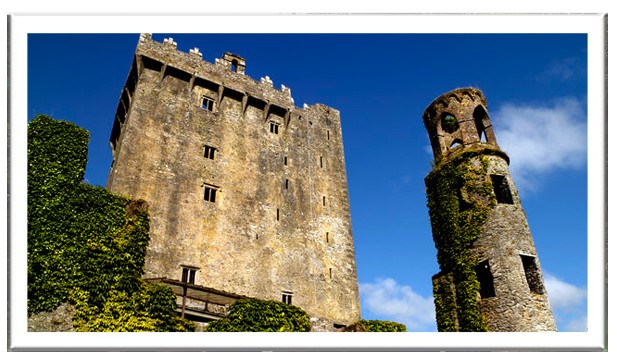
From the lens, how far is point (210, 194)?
26.6m

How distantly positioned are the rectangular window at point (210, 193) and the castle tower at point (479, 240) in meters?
11.4

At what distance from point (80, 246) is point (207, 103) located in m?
14.6

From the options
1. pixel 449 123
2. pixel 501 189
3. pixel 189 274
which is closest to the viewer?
pixel 501 189

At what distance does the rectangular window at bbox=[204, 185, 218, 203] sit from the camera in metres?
26.4

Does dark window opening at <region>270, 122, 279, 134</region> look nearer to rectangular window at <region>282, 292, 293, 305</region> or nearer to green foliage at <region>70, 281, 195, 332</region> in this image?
rectangular window at <region>282, 292, 293, 305</region>

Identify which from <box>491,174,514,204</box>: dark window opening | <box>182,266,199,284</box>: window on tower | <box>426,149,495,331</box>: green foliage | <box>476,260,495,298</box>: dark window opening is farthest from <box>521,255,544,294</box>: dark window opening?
<box>182,266,199,284</box>: window on tower

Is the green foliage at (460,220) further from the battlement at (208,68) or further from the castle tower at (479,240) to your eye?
the battlement at (208,68)

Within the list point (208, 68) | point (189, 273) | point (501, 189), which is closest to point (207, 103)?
point (208, 68)

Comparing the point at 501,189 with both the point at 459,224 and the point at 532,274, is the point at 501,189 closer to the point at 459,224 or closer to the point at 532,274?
the point at 459,224

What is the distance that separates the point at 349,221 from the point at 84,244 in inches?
697
